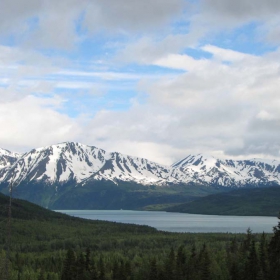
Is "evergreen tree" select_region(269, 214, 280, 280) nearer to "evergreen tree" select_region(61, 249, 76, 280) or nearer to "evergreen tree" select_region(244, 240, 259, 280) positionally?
"evergreen tree" select_region(244, 240, 259, 280)

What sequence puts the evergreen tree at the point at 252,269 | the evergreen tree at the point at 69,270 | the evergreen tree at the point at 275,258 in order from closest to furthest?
the evergreen tree at the point at 275,258 → the evergreen tree at the point at 252,269 → the evergreen tree at the point at 69,270

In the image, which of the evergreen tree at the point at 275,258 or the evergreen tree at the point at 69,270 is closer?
the evergreen tree at the point at 275,258

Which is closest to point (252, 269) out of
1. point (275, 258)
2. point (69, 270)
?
point (275, 258)

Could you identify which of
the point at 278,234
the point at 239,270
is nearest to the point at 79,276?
the point at 239,270

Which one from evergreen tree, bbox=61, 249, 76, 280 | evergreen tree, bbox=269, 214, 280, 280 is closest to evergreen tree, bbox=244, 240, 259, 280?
evergreen tree, bbox=269, 214, 280, 280

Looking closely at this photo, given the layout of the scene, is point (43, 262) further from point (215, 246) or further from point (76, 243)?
point (215, 246)

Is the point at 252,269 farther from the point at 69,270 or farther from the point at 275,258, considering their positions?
the point at 69,270

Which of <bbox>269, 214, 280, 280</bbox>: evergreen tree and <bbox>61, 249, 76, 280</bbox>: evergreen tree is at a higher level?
<bbox>269, 214, 280, 280</bbox>: evergreen tree

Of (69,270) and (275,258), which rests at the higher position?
(275,258)

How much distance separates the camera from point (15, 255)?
15662cm

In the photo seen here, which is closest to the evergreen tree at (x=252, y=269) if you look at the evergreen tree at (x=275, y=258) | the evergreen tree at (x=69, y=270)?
the evergreen tree at (x=275, y=258)

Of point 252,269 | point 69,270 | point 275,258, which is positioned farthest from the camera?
point 69,270

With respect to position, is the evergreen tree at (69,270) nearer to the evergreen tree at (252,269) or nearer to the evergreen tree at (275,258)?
the evergreen tree at (252,269)

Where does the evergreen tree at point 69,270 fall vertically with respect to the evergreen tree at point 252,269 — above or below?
below
